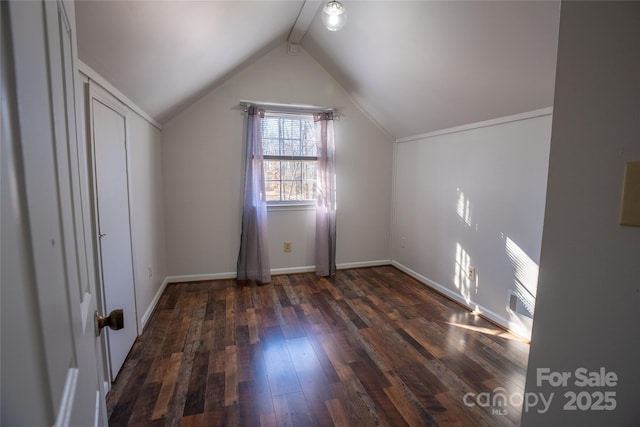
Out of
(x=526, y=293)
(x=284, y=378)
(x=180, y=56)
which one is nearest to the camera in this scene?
(x=284, y=378)

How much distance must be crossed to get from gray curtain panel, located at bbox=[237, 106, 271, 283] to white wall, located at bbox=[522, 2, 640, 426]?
9.50 ft

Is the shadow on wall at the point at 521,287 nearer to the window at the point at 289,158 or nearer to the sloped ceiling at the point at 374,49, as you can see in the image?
the sloped ceiling at the point at 374,49

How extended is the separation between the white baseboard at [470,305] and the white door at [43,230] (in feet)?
8.80

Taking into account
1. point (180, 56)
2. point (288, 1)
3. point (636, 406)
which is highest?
point (288, 1)

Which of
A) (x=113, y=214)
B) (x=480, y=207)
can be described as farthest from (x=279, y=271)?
(x=480, y=207)

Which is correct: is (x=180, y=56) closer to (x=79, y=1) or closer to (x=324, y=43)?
(x=79, y=1)

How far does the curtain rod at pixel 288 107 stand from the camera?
3250 millimetres

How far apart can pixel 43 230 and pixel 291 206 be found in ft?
10.4

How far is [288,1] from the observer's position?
7.41 feet

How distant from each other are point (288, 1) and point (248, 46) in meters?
0.57

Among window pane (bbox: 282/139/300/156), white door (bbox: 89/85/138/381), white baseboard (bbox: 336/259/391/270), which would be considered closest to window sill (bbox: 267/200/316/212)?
window pane (bbox: 282/139/300/156)

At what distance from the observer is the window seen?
137 inches

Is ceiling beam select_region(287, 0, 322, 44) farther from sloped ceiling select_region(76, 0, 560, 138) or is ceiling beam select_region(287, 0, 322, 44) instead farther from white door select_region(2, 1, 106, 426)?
white door select_region(2, 1, 106, 426)

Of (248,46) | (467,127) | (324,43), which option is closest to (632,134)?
(467,127)
